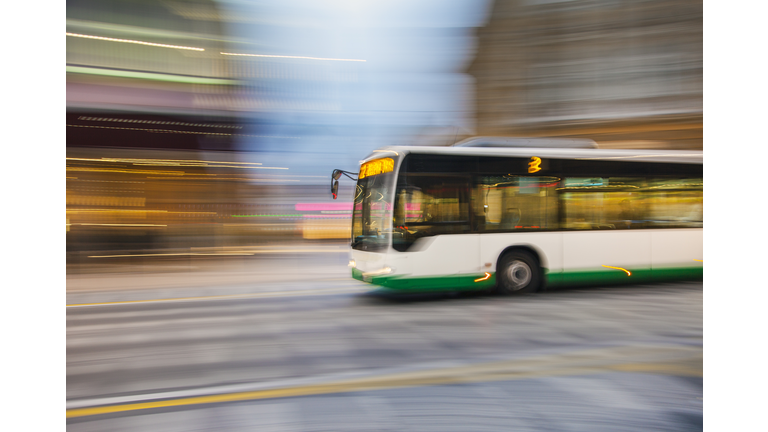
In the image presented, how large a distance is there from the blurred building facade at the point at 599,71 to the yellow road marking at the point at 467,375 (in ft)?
42.3

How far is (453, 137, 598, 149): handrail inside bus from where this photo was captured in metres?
7.62

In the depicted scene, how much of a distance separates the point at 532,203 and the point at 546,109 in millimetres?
12257

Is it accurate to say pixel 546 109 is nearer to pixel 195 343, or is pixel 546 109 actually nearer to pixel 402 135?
pixel 402 135

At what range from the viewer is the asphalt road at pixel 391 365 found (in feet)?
9.84

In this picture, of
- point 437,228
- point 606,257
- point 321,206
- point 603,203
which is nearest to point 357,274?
point 437,228

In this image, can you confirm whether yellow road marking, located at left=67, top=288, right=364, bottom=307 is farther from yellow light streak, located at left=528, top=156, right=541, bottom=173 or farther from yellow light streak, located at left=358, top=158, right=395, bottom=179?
yellow light streak, located at left=528, top=156, right=541, bottom=173

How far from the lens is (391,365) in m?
4.02

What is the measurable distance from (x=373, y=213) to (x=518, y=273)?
9.04 feet

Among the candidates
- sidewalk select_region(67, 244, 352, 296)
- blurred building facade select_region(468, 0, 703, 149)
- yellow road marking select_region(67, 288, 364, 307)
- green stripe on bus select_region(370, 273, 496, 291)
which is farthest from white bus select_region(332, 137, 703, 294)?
blurred building facade select_region(468, 0, 703, 149)

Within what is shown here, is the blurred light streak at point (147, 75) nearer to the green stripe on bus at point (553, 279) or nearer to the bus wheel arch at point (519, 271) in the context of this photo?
the green stripe on bus at point (553, 279)

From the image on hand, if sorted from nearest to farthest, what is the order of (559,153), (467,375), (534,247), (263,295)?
(467,375) < (534,247) < (559,153) < (263,295)

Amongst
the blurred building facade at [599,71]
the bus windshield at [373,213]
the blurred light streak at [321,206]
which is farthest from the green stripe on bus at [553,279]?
the blurred building facade at [599,71]

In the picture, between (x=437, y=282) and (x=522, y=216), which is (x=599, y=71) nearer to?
(x=522, y=216)

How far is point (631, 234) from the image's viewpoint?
7.89 metres
